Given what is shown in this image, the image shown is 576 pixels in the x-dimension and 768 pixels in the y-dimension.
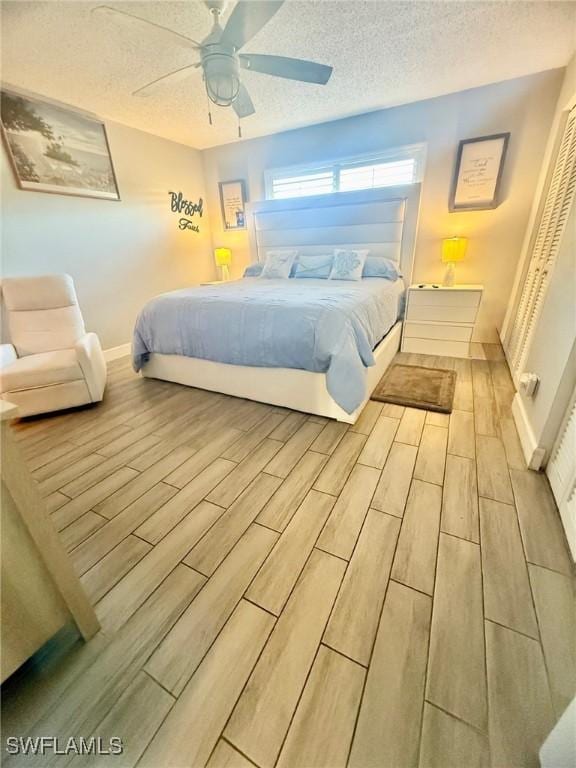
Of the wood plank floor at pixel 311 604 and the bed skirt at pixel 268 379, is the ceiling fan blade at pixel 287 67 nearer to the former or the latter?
the bed skirt at pixel 268 379

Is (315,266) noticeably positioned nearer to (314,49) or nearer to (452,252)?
(452,252)

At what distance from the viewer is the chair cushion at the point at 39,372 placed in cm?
212

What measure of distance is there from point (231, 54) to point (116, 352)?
2.97 metres

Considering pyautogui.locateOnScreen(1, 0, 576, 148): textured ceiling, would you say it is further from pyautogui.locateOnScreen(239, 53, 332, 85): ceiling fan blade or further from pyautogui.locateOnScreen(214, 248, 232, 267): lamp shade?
pyautogui.locateOnScreen(214, 248, 232, 267): lamp shade

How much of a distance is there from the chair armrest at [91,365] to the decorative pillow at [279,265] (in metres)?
2.03

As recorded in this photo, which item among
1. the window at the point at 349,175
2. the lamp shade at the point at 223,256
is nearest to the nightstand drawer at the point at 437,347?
the window at the point at 349,175

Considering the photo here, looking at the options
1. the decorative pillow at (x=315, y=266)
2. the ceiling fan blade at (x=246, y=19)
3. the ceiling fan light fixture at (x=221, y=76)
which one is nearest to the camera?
the ceiling fan blade at (x=246, y=19)

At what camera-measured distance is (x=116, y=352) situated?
11.7ft

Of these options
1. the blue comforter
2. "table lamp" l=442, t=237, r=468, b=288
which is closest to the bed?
the blue comforter

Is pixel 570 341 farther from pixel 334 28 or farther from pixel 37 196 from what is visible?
pixel 37 196

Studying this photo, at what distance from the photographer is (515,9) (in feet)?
6.05

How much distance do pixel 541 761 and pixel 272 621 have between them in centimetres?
69

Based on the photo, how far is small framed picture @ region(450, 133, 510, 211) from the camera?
2895mm

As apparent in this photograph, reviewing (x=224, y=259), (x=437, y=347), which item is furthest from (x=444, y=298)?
(x=224, y=259)
